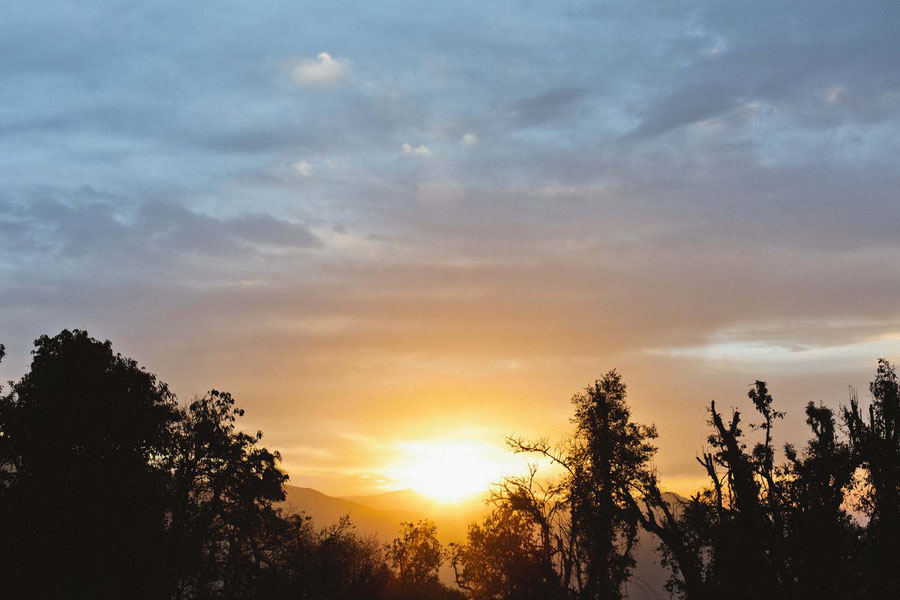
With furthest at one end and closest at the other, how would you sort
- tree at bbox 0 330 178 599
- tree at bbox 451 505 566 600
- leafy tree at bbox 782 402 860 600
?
tree at bbox 0 330 178 599 < tree at bbox 451 505 566 600 < leafy tree at bbox 782 402 860 600

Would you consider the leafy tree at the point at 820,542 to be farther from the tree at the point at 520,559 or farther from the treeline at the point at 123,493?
the treeline at the point at 123,493

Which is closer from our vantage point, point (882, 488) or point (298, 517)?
point (882, 488)

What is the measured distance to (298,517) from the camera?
68250 mm

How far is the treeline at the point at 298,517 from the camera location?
82.3 feet

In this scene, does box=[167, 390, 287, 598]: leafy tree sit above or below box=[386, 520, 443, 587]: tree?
above

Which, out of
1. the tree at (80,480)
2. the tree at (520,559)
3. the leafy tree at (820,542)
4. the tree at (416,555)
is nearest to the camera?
the leafy tree at (820,542)

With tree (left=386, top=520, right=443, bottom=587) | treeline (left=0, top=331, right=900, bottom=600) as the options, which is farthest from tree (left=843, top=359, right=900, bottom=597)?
tree (left=386, top=520, right=443, bottom=587)

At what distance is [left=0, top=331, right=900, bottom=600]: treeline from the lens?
82.3 ft

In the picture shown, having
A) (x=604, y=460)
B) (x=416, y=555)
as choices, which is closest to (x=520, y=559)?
(x=604, y=460)

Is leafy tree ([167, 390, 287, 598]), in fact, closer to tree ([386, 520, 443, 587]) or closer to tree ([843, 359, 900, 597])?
tree ([843, 359, 900, 597])

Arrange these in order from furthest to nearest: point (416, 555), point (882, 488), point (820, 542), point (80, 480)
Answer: point (416, 555) < point (80, 480) < point (882, 488) < point (820, 542)

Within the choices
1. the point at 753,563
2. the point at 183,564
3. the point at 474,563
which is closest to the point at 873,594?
the point at 753,563

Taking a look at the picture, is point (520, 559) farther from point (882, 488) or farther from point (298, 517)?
point (298, 517)

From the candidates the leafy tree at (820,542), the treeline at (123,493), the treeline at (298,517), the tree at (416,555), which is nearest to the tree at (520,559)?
the treeline at (298,517)
